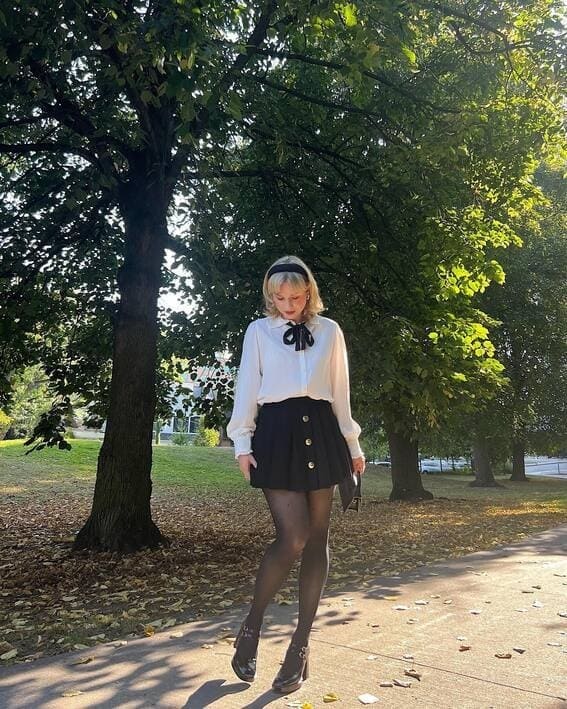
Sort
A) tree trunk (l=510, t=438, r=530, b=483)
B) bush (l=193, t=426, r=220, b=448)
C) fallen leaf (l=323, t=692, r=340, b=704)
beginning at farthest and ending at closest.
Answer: bush (l=193, t=426, r=220, b=448) → tree trunk (l=510, t=438, r=530, b=483) → fallen leaf (l=323, t=692, r=340, b=704)

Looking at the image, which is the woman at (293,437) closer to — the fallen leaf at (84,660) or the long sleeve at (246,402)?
the long sleeve at (246,402)

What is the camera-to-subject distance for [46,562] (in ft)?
23.6

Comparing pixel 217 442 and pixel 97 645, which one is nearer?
pixel 97 645

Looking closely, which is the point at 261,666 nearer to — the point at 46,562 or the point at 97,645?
the point at 97,645

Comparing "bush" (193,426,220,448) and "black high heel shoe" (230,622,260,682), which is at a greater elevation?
"bush" (193,426,220,448)

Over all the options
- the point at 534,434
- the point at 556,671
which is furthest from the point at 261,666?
the point at 534,434

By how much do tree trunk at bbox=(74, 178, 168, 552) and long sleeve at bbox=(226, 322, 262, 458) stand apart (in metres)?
4.69

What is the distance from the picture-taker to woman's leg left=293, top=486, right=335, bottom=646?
3250 mm

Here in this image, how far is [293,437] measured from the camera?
3.19 metres

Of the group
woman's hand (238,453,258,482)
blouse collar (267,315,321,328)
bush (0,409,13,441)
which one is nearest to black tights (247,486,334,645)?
woman's hand (238,453,258,482)

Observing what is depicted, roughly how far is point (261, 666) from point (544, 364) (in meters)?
22.4

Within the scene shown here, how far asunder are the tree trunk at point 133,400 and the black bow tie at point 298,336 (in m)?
4.79

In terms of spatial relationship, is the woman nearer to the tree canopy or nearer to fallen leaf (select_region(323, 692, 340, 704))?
fallen leaf (select_region(323, 692, 340, 704))

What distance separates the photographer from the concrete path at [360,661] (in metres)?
3.16
